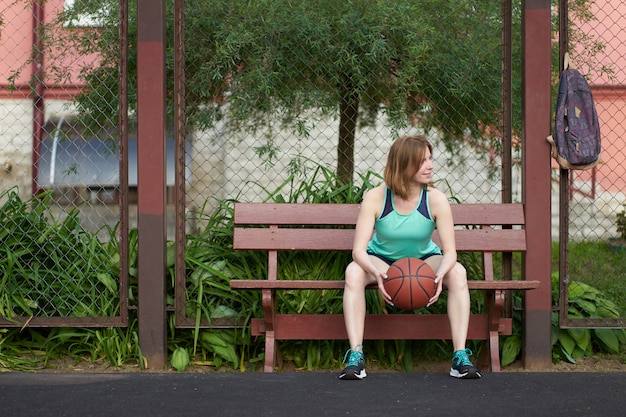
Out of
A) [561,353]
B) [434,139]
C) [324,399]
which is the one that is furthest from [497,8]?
[324,399]

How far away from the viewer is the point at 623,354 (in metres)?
5.48

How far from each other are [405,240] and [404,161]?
44cm

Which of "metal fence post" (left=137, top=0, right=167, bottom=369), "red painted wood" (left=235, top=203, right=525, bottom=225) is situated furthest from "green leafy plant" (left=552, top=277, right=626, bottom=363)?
"metal fence post" (left=137, top=0, right=167, bottom=369)

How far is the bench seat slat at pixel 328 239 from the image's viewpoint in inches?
203

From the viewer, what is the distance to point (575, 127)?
5113 mm

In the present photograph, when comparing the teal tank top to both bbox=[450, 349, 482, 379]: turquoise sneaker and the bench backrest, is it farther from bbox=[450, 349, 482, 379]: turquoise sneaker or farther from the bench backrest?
bbox=[450, 349, 482, 379]: turquoise sneaker

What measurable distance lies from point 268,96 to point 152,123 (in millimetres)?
1052

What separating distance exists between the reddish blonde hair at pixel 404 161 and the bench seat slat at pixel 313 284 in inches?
23.9

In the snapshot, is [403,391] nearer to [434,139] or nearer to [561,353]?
[561,353]

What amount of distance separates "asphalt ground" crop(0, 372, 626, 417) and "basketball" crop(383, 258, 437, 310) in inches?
16.3

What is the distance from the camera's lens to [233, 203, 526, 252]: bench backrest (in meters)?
5.15

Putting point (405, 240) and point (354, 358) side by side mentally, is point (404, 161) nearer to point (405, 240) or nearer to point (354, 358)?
point (405, 240)

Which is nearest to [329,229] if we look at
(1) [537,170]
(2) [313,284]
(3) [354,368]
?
(2) [313,284]

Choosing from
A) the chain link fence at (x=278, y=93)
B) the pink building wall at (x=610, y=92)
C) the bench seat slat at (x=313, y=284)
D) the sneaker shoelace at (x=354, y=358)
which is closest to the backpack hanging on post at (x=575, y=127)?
the chain link fence at (x=278, y=93)
